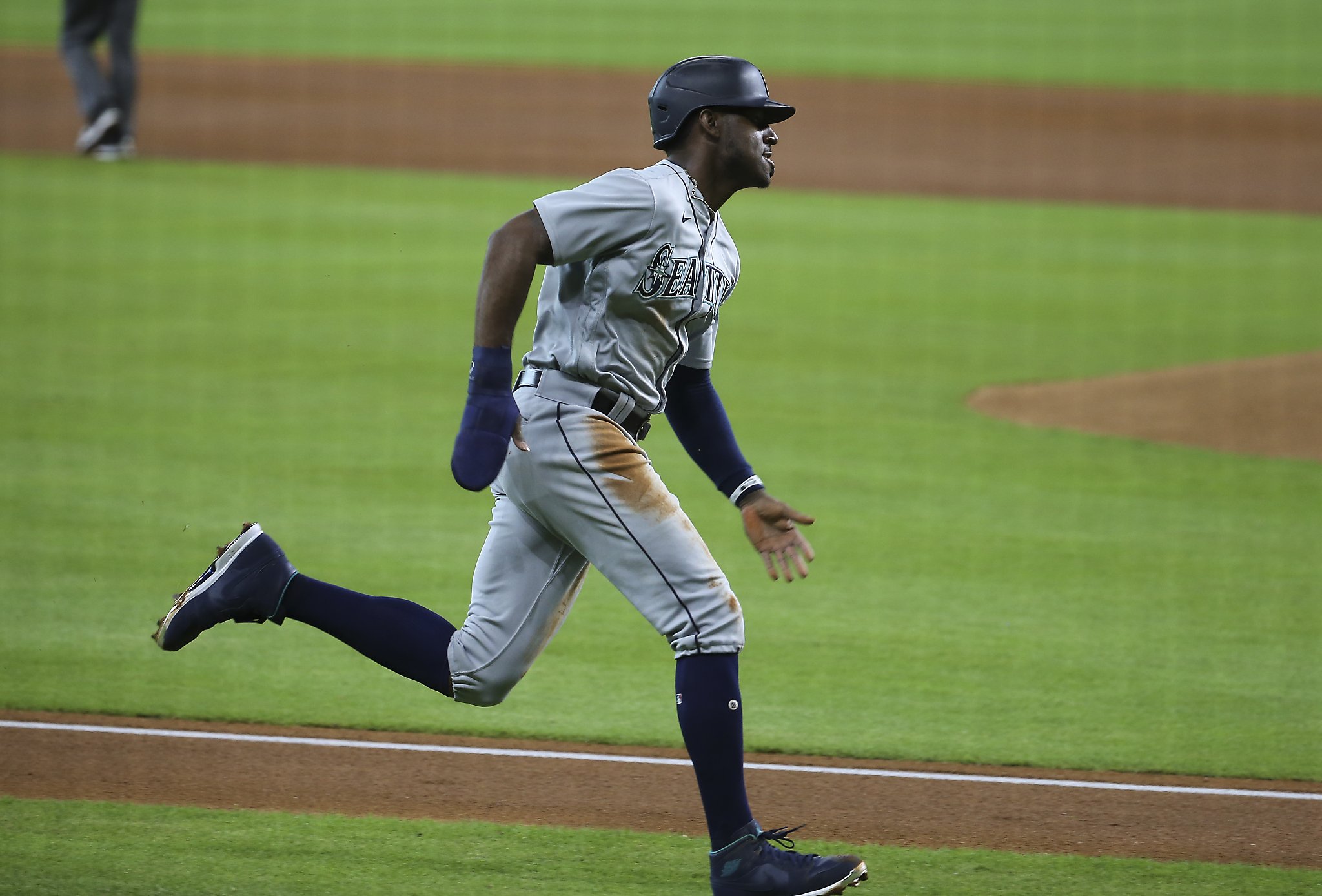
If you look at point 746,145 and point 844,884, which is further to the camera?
point 746,145

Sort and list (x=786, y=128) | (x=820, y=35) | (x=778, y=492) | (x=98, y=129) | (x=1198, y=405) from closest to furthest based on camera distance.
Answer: (x=778, y=492) → (x=1198, y=405) → (x=98, y=129) → (x=786, y=128) → (x=820, y=35)

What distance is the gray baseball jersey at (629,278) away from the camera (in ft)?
13.4

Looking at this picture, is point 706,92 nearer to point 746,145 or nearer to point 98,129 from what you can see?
point 746,145

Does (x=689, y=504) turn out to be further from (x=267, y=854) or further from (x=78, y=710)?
(x=267, y=854)

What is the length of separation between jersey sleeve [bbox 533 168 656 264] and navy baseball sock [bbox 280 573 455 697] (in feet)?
3.28

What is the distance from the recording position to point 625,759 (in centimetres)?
549

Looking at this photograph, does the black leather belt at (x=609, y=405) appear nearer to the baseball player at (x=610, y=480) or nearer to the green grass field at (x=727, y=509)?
the baseball player at (x=610, y=480)

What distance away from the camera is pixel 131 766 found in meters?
5.27

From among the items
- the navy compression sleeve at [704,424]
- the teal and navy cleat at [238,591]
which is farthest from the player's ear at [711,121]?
the teal and navy cleat at [238,591]

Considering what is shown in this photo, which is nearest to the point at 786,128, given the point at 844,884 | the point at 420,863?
the point at 420,863

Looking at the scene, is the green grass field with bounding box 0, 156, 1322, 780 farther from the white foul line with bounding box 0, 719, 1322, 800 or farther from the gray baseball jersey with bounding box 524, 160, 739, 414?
the gray baseball jersey with bounding box 524, 160, 739, 414

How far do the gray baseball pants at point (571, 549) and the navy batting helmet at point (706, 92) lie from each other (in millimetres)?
693

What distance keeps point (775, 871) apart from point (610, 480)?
3.18ft

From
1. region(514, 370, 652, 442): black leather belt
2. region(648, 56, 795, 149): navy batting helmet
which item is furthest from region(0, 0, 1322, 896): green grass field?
region(648, 56, 795, 149): navy batting helmet
